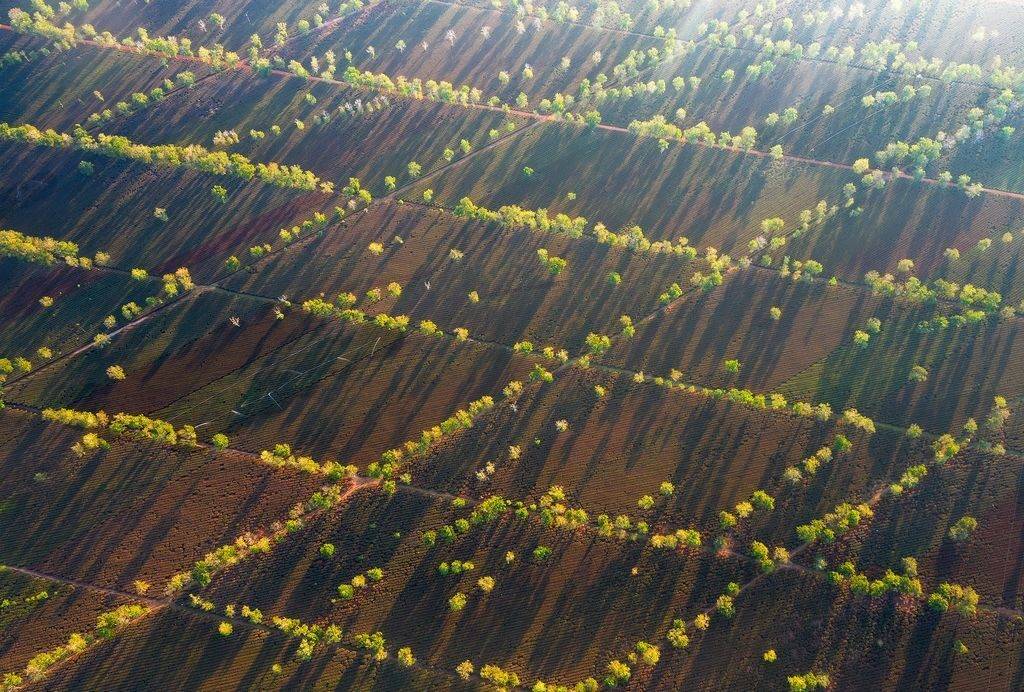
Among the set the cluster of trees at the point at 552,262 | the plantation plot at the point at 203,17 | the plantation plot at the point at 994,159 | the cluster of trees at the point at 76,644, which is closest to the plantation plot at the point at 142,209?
the plantation plot at the point at 203,17

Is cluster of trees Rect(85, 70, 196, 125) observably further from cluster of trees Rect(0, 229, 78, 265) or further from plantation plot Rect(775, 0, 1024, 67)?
plantation plot Rect(775, 0, 1024, 67)

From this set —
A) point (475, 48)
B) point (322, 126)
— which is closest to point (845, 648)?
point (322, 126)

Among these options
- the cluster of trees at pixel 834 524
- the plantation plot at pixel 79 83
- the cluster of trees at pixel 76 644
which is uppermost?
the plantation plot at pixel 79 83

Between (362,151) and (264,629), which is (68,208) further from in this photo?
(264,629)

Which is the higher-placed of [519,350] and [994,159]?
[519,350]

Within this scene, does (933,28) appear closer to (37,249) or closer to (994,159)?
(994,159)

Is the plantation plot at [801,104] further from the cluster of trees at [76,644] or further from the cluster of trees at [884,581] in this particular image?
the cluster of trees at [76,644]
